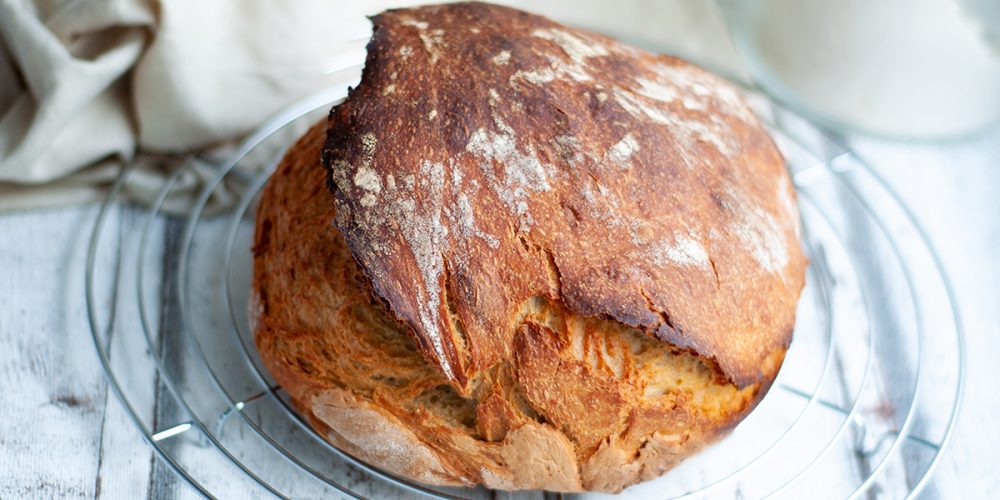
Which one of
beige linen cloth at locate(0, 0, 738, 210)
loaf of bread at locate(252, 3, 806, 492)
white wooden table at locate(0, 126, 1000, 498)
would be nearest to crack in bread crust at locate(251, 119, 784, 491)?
loaf of bread at locate(252, 3, 806, 492)

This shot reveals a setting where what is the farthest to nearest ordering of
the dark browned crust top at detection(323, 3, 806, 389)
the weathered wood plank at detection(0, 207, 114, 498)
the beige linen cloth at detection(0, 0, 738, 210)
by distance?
the beige linen cloth at detection(0, 0, 738, 210) < the weathered wood plank at detection(0, 207, 114, 498) < the dark browned crust top at detection(323, 3, 806, 389)

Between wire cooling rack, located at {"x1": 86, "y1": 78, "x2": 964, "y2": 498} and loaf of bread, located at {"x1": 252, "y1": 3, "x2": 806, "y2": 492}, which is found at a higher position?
loaf of bread, located at {"x1": 252, "y1": 3, "x2": 806, "y2": 492}

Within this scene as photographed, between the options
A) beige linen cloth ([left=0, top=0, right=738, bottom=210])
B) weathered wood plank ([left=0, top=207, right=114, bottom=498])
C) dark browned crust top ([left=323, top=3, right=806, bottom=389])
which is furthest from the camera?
beige linen cloth ([left=0, top=0, right=738, bottom=210])

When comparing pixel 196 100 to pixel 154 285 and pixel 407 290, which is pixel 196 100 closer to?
pixel 154 285

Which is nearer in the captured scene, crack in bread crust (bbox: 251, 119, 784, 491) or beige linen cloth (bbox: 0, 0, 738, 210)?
crack in bread crust (bbox: 251, 119, 784, 491)

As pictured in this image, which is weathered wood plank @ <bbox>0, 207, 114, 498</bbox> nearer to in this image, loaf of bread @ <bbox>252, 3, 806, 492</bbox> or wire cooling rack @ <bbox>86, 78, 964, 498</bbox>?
wire cooling rack @ <bbox>86, 78, 964, 498</bbox>

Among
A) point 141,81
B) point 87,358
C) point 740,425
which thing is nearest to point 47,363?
point 87,358

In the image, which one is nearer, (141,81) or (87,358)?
(87,358)

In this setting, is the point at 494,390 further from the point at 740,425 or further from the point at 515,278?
the point at 740,425
